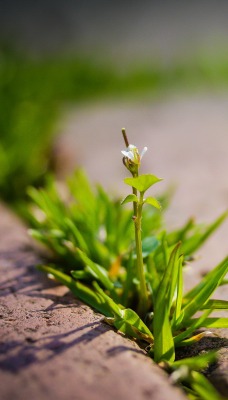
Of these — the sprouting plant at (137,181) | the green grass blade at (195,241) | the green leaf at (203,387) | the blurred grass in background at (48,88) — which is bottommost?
the green leaf at (203,387)

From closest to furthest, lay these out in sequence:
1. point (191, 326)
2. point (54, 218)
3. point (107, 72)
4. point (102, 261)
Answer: point (191, 326)
point (102, 261)
point (54, 218)
point (107, 72)

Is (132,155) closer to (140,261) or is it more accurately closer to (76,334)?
(140,261)

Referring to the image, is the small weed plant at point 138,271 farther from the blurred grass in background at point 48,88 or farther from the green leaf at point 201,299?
the blurred grass in background at point 48,88

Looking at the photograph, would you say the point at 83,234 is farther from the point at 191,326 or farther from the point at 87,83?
the point at 87,83

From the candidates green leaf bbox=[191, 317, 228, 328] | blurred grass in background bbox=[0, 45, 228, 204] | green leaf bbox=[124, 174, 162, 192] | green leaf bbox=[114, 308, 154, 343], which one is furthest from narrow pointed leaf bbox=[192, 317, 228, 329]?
blurred grass in background bbox=[0, 45, 228, 204]

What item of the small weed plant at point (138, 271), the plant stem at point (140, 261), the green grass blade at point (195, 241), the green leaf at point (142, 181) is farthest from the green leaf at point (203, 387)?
the green grass blade at point (195, 241)

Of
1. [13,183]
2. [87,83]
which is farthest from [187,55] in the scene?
[13,183]

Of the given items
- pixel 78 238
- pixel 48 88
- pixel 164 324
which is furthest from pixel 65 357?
pixel 48 88

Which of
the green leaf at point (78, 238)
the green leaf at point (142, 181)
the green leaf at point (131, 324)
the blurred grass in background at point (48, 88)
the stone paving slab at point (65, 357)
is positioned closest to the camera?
the stone paving slab at point (65, 357)
